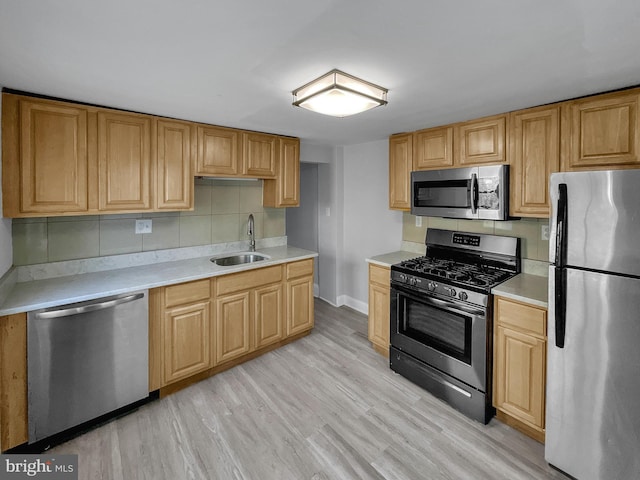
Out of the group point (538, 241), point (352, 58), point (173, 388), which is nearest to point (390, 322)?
point (538, 241)

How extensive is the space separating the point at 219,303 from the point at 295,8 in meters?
2.26

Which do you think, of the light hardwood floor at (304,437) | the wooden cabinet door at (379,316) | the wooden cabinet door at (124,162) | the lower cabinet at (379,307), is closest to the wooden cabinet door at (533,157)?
the lower cabinet at (379,307)

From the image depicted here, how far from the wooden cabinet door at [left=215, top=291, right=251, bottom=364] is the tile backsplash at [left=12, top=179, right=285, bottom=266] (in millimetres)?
762

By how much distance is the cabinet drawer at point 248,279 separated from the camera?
108 inches

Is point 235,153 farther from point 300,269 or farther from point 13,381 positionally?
point 13,381

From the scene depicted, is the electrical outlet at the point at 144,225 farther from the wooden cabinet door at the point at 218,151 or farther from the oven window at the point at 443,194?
the oven window at the point at 443,194

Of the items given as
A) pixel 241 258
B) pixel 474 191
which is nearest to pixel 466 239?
pixel 474 191

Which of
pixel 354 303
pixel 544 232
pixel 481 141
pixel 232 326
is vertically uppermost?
pixel 481 141

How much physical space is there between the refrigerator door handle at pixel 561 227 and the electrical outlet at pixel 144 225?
3.06 m

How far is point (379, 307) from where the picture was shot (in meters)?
3.10

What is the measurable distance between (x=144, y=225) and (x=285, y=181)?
57.7 inches

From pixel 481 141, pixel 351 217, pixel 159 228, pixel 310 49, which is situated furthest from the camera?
pixel 351 217

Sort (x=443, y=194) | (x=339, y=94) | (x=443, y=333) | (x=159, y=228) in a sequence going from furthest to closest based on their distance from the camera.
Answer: (x=159, y=228), (x=443, y=194), (x=443, y=333), (x=339, y=94)

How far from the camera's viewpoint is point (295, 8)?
1.11 metres
